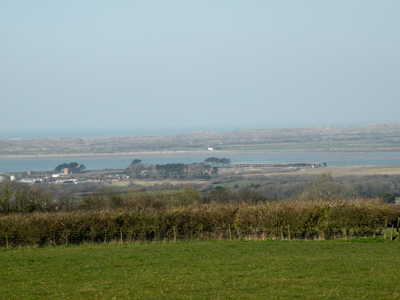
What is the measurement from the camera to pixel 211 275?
1063cm

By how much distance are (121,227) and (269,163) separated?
9630 centimetres

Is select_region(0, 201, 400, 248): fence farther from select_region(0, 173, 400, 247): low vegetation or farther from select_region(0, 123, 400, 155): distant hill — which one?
select_region(0, 123, 400, 155): distant hill

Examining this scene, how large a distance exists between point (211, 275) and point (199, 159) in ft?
405

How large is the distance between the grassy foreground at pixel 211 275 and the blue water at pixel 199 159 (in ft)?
336

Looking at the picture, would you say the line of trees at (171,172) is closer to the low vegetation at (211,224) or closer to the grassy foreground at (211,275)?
the low vegetation at (211,224)


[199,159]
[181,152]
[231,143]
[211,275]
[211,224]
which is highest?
[211,275]

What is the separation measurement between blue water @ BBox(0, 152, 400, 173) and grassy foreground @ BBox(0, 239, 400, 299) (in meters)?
102

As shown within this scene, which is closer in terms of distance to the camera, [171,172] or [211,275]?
[211,275]

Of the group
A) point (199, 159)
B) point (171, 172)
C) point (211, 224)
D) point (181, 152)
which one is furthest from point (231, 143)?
point (211, 224)

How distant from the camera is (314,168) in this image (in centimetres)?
10506

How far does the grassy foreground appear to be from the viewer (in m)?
8.63

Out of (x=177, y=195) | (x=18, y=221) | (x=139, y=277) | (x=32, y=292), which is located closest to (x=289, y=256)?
(x=139, y=277)

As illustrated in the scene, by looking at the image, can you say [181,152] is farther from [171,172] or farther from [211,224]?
[211,224]

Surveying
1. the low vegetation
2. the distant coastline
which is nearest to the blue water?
the distant coastline
